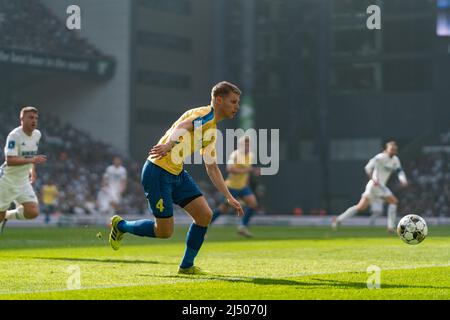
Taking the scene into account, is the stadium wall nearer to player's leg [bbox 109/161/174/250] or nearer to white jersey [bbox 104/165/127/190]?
white jersey [bbox 104/165/127/190]

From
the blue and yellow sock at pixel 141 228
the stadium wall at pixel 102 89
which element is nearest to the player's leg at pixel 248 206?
the blue and yellow sock at pixel 141 228

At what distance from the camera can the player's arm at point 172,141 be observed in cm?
1048

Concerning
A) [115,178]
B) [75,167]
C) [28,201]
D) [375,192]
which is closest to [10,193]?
[28,201]

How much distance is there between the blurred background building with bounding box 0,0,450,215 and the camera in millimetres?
49344

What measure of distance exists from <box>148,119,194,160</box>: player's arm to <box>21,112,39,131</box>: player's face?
5.14 metres

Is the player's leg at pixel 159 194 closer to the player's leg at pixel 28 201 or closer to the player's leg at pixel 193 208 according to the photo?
the player's leg at pixel 193 208

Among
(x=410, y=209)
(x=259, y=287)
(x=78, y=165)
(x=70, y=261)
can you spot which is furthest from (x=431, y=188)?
(x=259, y=287)

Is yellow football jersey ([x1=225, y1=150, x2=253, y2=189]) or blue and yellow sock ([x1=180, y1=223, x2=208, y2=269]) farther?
yellow football jersey ([x1=225, y1=150, x2=253, y2=189])

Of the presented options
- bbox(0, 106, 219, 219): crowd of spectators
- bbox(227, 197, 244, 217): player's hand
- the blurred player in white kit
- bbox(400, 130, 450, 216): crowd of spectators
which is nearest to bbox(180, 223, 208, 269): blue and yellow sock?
bbox(227, 197, 244, 217): player's hand

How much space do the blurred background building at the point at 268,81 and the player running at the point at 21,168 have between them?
95.1 ft

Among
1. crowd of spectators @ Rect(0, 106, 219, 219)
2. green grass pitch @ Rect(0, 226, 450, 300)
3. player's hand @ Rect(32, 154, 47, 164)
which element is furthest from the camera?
crowd of spectators @ Rect(0, 106, 219, 219)

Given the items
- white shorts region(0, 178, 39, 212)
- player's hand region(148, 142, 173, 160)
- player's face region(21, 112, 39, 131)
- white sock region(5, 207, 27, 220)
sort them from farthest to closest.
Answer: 1. white sock region(5, 207, 27, 220)
2. white shorts region(0, 178, 39, 212)
3. player's face region(21, 112, 39, 131)
4. player's hand region(148, 142, 173, 160)

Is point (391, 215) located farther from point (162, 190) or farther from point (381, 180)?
point (162, 190)

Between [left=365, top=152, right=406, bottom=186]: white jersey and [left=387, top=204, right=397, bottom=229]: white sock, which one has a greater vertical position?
[left=365, top=152, right=406, bottom=186]: white jersey
